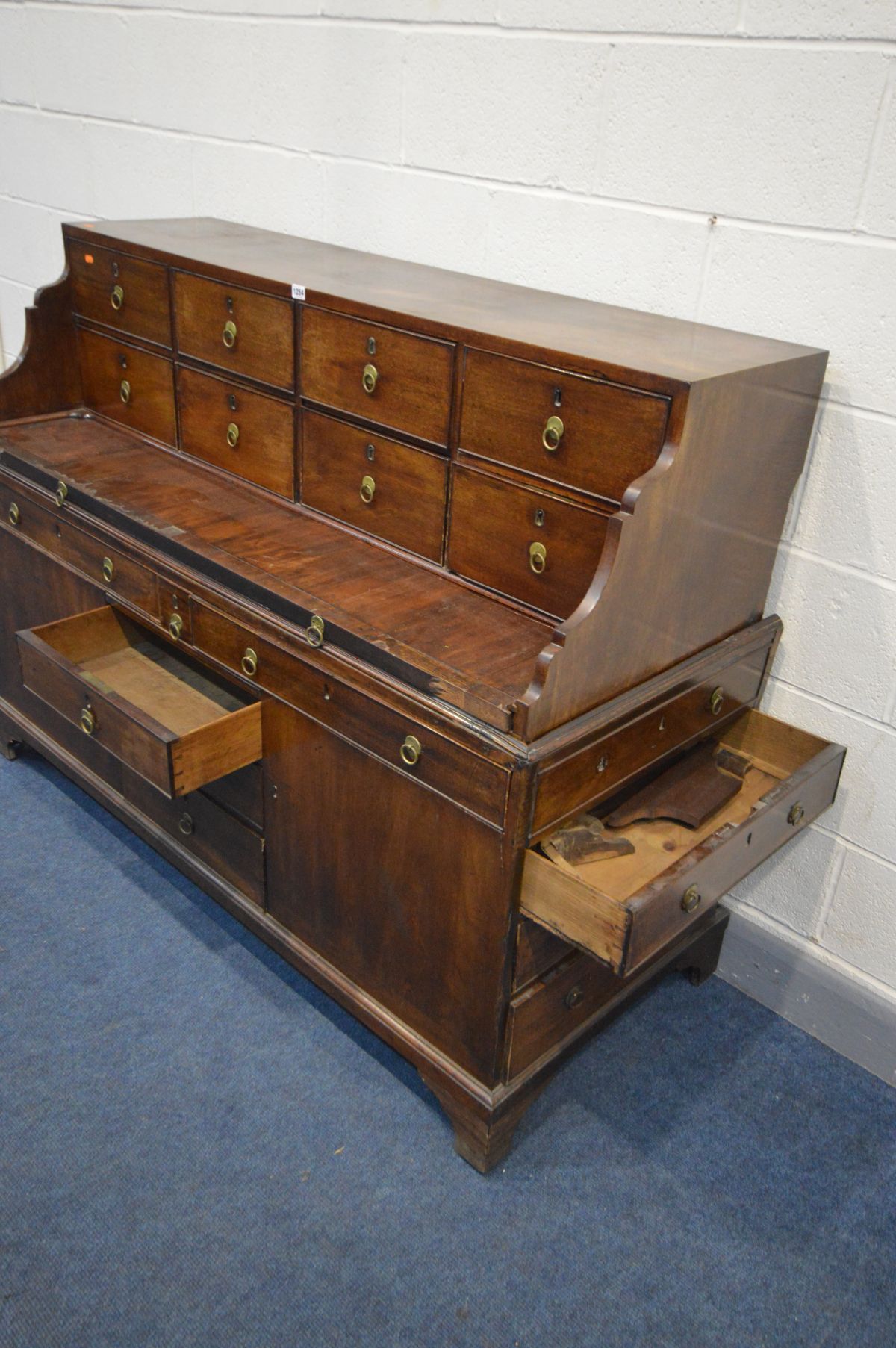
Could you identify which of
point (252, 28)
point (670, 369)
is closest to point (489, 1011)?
point (670, 369)

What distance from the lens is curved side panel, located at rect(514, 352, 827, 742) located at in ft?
4.73

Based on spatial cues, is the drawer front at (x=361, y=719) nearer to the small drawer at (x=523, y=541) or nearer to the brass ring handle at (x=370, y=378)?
the small drawer at (x=523, y=541)

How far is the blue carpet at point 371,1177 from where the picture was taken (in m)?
1.59

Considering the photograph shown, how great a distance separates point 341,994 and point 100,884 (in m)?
0.72

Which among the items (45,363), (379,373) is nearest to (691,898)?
(379,373)

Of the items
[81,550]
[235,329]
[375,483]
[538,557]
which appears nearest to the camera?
[538,557]

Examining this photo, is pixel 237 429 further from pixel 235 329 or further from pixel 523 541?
pixel 523 541

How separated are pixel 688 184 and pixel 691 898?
3.82ft

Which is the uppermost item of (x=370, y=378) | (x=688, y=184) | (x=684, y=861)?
(x=688, y=184)

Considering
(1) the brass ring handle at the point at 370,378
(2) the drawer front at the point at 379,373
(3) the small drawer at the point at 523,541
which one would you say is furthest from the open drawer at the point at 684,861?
(1) the brass ring handle at the point at 370,378

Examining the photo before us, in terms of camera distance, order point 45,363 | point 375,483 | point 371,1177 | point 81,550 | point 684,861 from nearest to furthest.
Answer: point 684,861, point 371,1177, point 375,483, point 81,550, point 45,363

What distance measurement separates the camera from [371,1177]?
177 cm

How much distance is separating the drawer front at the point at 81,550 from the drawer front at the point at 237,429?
0.30 metres

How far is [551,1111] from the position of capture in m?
1.93
